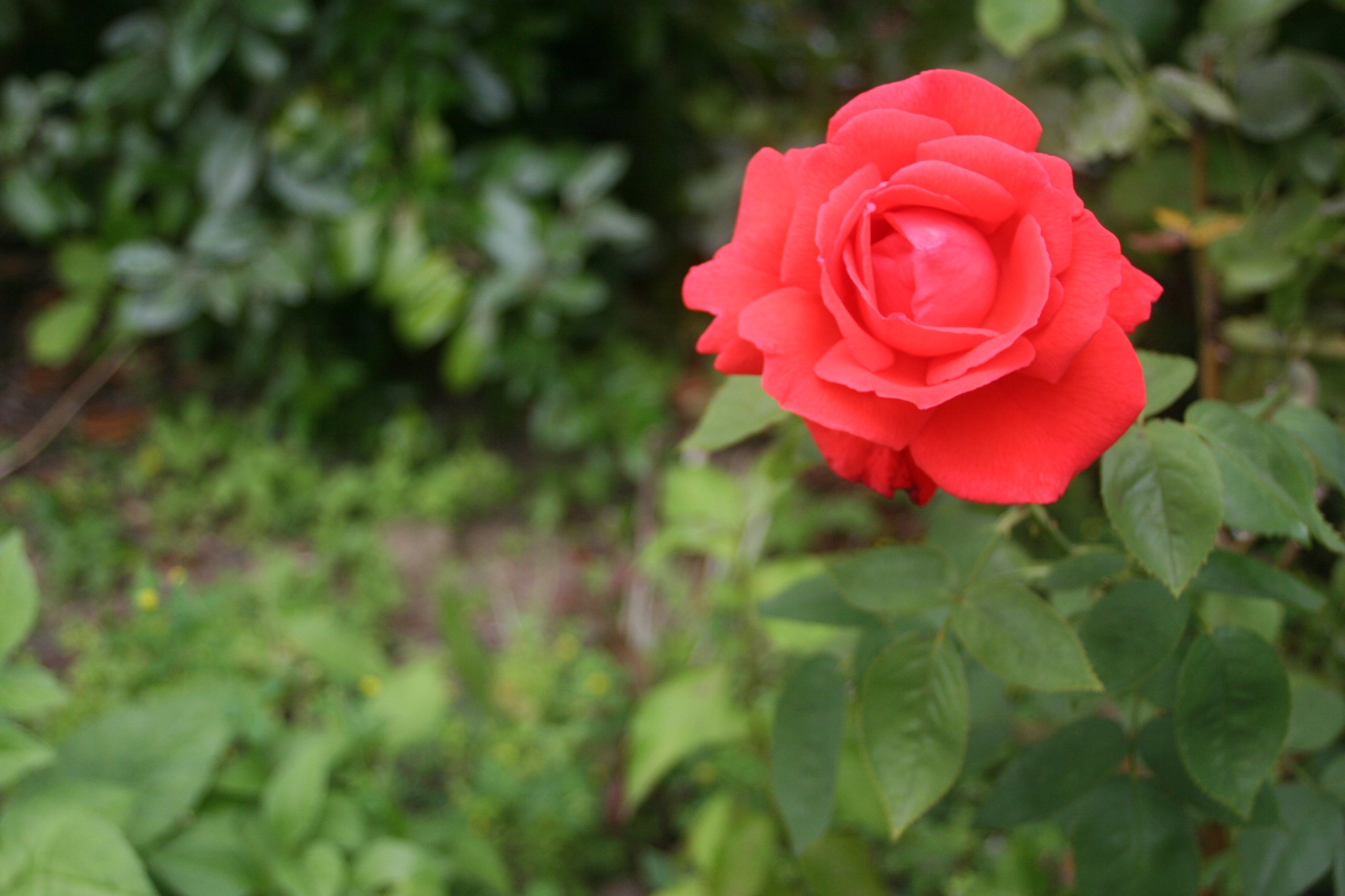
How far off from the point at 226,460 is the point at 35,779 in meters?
1.56

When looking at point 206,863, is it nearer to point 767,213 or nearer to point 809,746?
point 809,746

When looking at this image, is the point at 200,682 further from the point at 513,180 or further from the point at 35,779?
the point at 513,180

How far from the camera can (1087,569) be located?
1.93 ft

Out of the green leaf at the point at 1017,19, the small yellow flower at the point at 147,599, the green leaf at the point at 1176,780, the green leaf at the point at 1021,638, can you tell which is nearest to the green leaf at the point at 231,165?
the small yellow flower at the point at 147,599

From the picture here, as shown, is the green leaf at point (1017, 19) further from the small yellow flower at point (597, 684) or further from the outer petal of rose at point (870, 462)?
the small yellow flower at point (597, 684)

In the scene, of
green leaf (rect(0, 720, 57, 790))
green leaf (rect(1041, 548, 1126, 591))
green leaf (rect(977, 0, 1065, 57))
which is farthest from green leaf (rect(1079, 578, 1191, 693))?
green leaf (rect(0, 720, 57, 790))

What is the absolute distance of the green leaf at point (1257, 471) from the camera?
19.9 inches

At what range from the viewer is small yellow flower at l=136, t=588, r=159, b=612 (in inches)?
48.5

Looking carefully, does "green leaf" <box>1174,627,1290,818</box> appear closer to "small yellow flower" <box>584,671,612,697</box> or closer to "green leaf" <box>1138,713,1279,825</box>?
"green leaf" <box>1138,713,1279,825</box>

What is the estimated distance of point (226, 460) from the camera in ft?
7.29

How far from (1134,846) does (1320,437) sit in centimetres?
31

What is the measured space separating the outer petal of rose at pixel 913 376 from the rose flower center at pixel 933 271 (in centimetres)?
3

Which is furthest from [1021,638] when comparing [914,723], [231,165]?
[231,165]

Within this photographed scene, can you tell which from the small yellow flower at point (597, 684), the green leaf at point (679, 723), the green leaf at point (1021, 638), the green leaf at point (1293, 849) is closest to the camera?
the green leaf at point (1021, 638)
